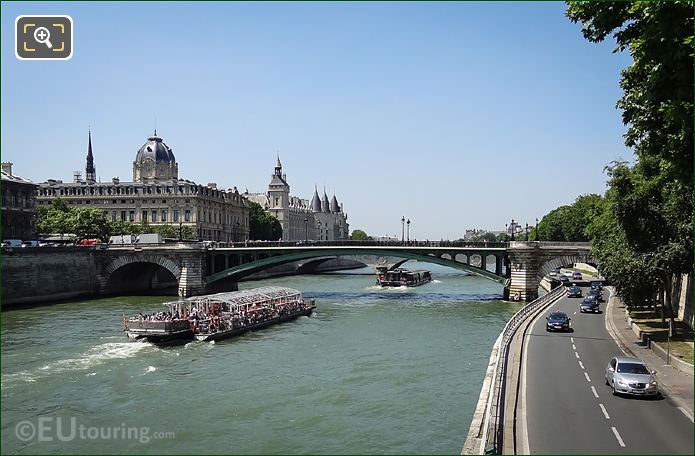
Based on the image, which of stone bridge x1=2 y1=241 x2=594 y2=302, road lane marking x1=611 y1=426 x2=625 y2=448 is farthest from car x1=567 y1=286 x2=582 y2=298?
road lane marking x1=611 y1=426 x2=625 y2=448

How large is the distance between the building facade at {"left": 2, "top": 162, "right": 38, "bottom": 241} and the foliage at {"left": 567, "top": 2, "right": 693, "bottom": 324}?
245 ft

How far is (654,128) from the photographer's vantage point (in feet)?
81.7

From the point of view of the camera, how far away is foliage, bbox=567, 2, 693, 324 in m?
20.8

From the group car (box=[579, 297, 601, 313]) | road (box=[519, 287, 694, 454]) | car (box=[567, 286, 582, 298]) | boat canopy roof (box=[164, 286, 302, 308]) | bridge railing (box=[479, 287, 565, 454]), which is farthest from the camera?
car (box=[567, 286, 582, 298])

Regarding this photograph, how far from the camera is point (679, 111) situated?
67.4ft

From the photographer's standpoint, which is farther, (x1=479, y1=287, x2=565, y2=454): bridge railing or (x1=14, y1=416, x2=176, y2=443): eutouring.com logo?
(x1=14, y1=416, x2=176, y2=443): eutouring.com logo

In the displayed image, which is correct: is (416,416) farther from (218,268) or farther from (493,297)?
(218,268)

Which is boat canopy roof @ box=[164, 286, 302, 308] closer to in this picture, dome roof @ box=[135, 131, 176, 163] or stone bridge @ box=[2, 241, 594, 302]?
stone bridge @ box=[2, 241, 594, 302]

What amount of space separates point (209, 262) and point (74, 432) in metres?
62.8

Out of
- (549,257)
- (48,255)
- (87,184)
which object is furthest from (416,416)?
(87,184)

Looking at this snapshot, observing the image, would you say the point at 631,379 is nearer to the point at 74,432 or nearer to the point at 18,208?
the point at 74,432

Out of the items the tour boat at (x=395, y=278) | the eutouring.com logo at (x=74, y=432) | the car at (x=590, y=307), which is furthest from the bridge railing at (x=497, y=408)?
the tour boat at (x=395, y=278)

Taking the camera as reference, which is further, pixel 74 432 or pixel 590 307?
pixel 590 307

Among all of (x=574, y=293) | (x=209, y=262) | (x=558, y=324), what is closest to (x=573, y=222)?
(x=574, y=293)
